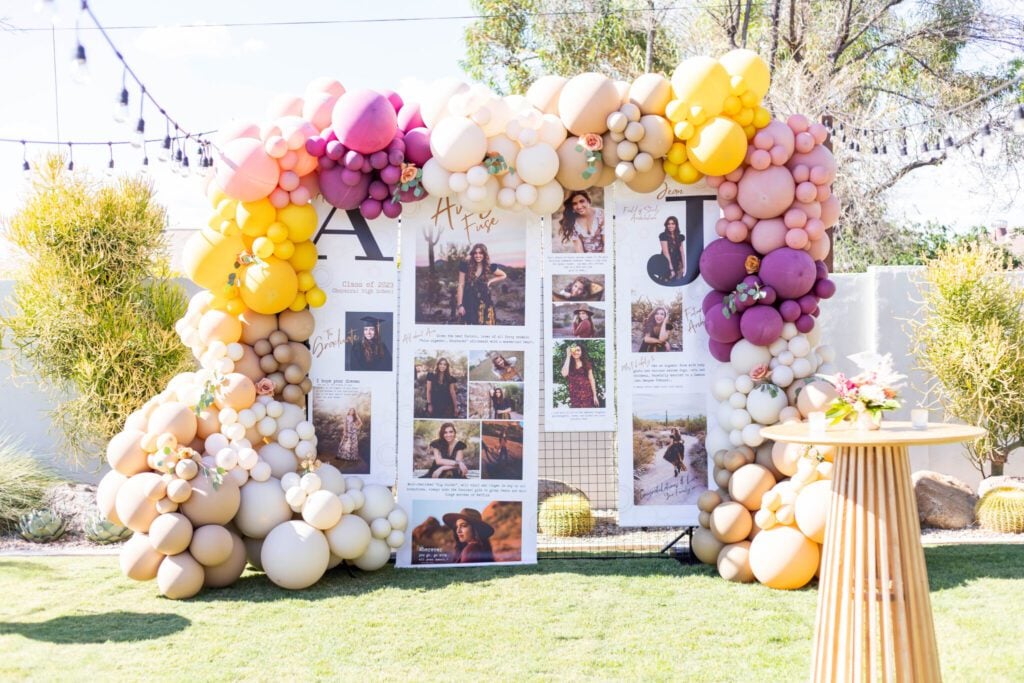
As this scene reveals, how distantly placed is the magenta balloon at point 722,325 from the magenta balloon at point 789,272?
0.31 metres

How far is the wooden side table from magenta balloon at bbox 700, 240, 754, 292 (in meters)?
2.34

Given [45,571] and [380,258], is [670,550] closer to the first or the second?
[380,258]

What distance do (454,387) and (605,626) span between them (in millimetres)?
1889

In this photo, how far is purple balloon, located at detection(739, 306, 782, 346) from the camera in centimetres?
525

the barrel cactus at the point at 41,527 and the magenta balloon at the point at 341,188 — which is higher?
the magenta balloon at the point at 341,188

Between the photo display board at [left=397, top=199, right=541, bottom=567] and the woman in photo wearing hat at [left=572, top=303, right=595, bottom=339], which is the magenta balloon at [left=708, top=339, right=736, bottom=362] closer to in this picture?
the woman in photo wearing hat at [left=572, top=303, right=595, bottom=339]

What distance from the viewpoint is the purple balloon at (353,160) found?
533 centimetres

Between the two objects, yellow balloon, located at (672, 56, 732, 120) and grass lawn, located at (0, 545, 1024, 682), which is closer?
grass lawn, located at (0, 545, 1024, 682)

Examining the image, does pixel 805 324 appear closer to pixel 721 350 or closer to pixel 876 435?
pixel 721 350

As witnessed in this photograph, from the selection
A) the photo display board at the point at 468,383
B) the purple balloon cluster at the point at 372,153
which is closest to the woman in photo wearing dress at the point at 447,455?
the photo display board at the point at 468,383

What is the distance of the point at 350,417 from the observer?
573cm

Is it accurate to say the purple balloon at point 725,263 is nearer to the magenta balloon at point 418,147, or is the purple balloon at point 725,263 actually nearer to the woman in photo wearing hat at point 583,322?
the woman in photo wearing hat at point 583,322

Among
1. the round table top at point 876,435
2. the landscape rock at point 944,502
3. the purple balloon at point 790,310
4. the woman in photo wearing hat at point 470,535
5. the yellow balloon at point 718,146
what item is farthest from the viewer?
the landscape rock at point 944,502

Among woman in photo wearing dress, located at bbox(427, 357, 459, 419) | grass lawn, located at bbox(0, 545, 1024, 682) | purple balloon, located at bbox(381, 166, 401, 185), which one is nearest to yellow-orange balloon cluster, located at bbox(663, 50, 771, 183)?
purple balloon, located at bbox(381, 166, 401, 185)
